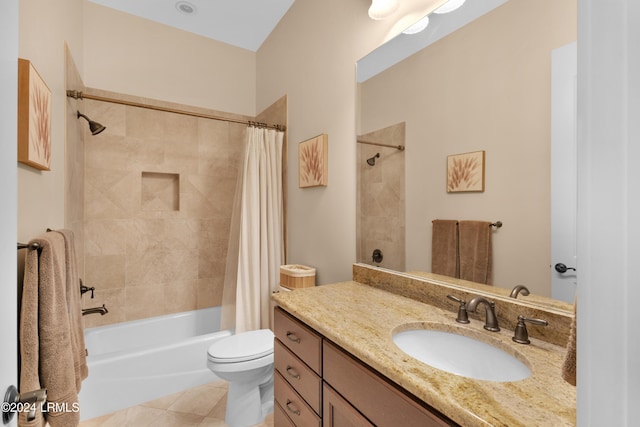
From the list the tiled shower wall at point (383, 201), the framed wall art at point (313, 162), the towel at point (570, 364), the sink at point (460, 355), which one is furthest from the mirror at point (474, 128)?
the towel at point (570, 364)

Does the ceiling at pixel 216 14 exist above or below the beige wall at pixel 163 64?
above

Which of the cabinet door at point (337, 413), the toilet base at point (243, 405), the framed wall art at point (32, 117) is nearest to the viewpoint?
the cabinet door at point (337, 413)

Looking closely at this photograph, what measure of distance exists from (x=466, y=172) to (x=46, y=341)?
1.64 meters

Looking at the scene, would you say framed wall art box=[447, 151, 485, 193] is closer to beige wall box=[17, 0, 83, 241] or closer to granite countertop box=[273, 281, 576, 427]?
granite countertop box=[273, 281, 576, 427]

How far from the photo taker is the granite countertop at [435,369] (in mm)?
583

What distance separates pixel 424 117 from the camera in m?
1.29

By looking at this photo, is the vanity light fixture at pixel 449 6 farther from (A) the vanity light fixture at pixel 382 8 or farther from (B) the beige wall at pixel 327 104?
(A) the vanity light fixture at pixel 382 8

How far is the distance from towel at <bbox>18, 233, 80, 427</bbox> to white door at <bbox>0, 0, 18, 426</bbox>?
58cm

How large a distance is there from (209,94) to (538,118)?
2777 mm

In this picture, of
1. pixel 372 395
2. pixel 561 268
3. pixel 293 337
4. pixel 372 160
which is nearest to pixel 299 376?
pixel 293 337

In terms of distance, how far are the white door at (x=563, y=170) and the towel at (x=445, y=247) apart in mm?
327

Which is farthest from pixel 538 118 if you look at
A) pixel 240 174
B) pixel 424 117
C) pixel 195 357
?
pixel 195 357

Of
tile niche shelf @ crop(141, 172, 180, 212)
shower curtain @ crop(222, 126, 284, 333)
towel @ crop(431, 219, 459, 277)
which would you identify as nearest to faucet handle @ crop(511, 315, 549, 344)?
towel @ crop(431, 219, 459, 277)

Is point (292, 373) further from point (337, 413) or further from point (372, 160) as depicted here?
point (372, 160)
